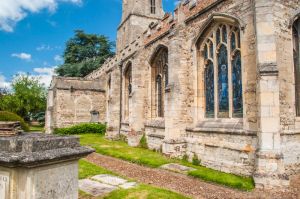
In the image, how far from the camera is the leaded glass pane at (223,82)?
1002 cm

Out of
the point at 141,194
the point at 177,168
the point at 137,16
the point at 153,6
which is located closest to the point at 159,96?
the point at 177,168

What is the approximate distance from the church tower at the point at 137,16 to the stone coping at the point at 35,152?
3055 cm

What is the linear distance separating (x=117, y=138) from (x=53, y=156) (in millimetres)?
17460

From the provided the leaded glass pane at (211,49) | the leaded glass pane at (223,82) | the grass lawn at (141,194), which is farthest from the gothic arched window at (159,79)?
the grass lawn at (141,194)

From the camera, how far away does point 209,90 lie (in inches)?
435

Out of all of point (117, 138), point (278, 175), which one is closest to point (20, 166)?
point (278, 175)

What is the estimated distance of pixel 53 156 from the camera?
2383 mm

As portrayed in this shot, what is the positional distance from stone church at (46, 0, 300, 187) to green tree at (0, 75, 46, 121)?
2321 centimetres

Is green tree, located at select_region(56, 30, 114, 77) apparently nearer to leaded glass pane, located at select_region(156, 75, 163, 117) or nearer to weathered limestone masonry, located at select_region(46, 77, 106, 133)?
weathered limestone masonry, located at select_region(46, 77, 106, 133)

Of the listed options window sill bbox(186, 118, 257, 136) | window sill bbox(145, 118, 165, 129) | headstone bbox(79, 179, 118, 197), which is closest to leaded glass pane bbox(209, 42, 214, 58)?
window sill bbox(186, 118, 257, 136)

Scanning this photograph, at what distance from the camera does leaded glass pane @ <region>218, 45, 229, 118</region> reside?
1002 cm

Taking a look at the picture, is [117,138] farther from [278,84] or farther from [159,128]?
[278,84]

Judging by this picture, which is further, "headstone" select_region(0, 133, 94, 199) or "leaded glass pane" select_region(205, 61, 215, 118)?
"leaded glass pane" select_region(205, 61, 215, 118)

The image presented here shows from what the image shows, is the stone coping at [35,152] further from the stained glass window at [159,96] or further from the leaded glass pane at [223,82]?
the stained glass window at [159,96]
